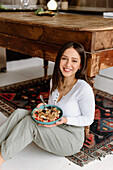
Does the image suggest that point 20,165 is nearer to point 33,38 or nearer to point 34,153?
point 34,153

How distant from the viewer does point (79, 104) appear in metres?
1.65

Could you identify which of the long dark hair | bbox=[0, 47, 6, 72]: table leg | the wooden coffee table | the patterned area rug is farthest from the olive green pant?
bbox=[0, 47, 6, 72]: table leg

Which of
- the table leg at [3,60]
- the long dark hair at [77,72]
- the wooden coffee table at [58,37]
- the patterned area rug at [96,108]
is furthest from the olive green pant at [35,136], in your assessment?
the table leg at [3,60]

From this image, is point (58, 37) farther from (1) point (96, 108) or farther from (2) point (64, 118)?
(1) point (96, 108)

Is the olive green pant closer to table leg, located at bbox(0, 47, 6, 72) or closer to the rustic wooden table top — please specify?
the rustic wooden table top

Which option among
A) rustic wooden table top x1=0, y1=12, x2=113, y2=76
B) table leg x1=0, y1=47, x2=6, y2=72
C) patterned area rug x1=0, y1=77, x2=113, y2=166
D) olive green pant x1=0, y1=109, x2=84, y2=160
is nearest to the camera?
olive green pant x1=0, y1=109, x2=84, y2=160

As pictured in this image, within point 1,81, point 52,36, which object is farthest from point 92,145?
point 1,81

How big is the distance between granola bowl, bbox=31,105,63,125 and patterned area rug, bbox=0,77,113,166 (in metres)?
0.39

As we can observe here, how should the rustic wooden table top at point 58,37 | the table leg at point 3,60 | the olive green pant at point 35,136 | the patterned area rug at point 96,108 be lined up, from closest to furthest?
the olive green pant at point 35,136
the rustic wooden table top at point 58,37
the patterned area rug at point 96,108
the table leg at point 3,60

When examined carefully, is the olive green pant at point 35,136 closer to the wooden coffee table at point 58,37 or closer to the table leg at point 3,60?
the wooden coffee table at point 58,37

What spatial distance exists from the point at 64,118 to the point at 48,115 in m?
0.11

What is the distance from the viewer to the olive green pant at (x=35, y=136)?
5.01ft

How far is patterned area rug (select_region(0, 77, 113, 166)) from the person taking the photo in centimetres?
182

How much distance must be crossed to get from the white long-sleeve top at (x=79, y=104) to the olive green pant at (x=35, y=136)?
3.4 inches
